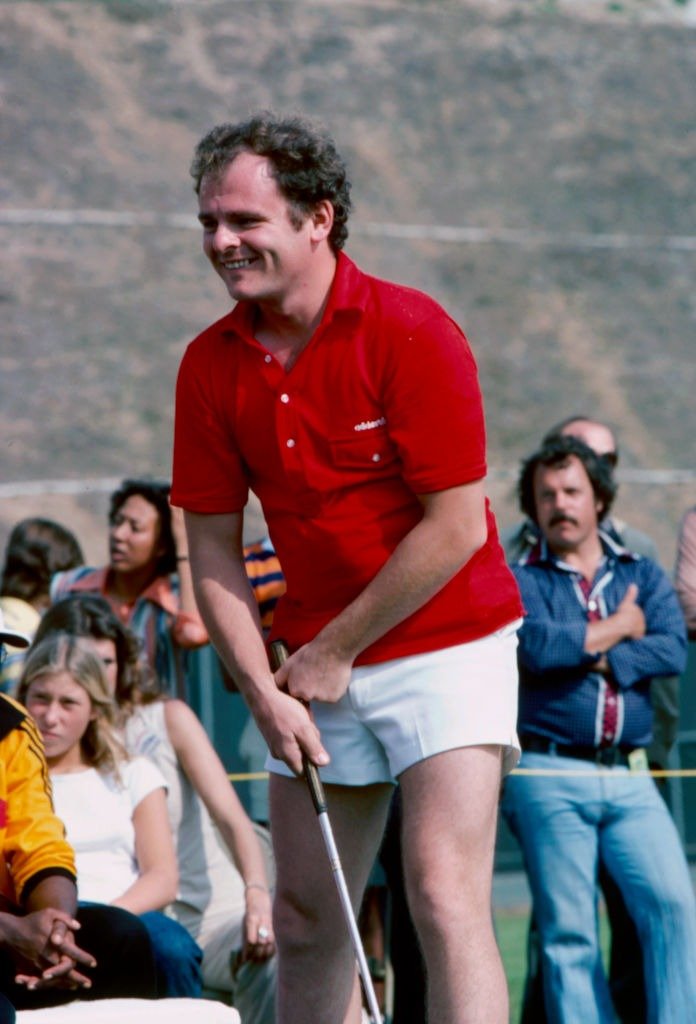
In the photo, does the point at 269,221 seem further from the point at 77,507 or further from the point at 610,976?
the point at 77,507

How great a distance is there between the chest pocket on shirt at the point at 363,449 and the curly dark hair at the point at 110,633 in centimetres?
217

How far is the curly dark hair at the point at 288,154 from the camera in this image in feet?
10.8

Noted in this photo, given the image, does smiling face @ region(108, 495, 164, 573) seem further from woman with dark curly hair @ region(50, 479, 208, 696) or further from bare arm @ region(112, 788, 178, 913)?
bare arm @ region(112, 788, 178, 913)

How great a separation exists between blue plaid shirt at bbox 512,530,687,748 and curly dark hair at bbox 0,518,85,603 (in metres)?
2.15

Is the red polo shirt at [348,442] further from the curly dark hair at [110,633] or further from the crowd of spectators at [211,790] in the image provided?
the curly dark hair at [110,633]

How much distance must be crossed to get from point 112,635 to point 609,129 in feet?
95.0

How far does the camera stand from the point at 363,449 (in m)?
3.31

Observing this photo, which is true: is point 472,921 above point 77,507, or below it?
below

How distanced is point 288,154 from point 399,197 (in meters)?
27.2

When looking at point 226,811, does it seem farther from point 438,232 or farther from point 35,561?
point 438,232

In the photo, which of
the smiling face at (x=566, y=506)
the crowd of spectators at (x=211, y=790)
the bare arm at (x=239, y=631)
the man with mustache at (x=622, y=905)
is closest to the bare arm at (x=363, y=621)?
the bare arm at (x=239, y=631)

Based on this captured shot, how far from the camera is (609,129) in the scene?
107 feet

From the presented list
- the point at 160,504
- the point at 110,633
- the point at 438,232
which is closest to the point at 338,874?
the point at 110,633

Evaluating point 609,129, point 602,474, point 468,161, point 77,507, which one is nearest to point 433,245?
point 468,161
